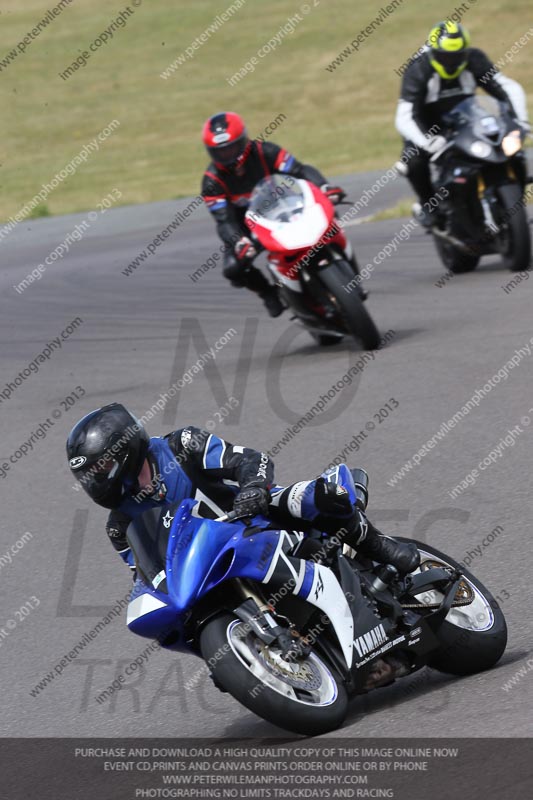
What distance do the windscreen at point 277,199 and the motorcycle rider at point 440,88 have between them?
1.89 m

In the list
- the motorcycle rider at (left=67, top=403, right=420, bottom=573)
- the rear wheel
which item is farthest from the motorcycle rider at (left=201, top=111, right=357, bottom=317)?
the motorcycle rider at (left=67, top=403, right=420, bottom=573)

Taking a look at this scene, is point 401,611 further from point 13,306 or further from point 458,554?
point 13,306

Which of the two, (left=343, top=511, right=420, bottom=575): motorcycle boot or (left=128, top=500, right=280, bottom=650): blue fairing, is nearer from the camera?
(left=128, top=500, right=280, bottom=650): blue fairing

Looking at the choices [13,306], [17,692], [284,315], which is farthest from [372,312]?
[17,692]

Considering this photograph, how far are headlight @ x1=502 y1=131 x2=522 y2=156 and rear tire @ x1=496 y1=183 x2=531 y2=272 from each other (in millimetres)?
267

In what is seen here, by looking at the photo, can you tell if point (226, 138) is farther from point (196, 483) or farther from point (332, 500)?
point (332, 500)

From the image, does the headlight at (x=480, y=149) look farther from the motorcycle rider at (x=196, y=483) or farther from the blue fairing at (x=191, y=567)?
the blue fairing at (x=191, y=567)

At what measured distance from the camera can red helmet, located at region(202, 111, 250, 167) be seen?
34.4ft

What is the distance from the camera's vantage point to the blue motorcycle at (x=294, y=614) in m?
4.39

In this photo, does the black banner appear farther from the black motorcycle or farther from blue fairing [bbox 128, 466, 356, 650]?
the black motorcycle

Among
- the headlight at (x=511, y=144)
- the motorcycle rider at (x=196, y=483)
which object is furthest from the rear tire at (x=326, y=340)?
the motorcycle rider at (x=196, y=483)

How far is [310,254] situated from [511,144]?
242cm

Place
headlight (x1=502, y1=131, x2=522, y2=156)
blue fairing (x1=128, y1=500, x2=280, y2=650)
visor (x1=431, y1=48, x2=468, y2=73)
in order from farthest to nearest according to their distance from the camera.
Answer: visor (x1=431, y1=48, x2=468, y2=73), headlight (x1=502, y1=131, x2=522, y2=156), blue fairing (x1=128, y1=500, x2=280, y2=650)

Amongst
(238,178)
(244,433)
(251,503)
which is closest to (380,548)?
(251,503)
